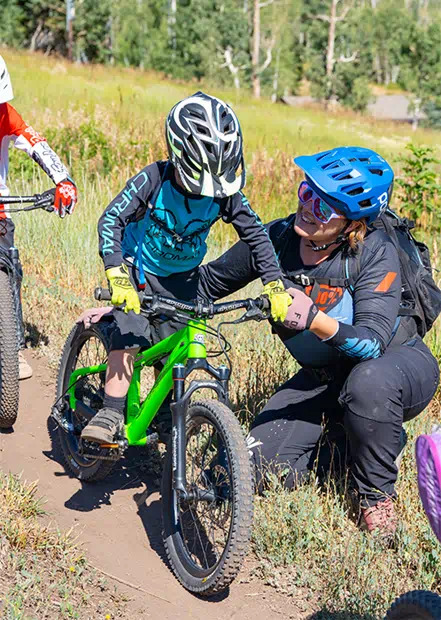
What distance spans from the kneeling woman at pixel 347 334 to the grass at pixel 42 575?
3.71 ft

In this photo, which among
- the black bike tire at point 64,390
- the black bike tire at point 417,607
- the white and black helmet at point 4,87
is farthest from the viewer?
the white and black helmet at point 4,87

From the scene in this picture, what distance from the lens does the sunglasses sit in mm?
4023

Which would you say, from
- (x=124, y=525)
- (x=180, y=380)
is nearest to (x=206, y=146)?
(x=180, y=380)

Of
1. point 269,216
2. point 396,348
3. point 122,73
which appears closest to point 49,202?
point 396,348

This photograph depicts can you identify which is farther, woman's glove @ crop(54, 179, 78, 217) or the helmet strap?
woman's glove @ crop(54, 179, 78, 217)

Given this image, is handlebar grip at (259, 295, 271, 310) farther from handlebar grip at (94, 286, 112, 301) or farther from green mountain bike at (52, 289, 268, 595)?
handlebar grip at (94, 286, 112, 301)

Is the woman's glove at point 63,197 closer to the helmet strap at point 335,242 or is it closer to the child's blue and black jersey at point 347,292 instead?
the child's blue and black jersey at point 347,292

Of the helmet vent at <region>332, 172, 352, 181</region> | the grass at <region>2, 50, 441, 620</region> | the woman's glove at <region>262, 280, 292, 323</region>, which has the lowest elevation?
the grass at <region>2, 50, 441, 620</region>

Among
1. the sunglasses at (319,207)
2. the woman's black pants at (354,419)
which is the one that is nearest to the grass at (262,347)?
the woman's black pants at (354,419)

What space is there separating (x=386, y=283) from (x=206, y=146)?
1163mm

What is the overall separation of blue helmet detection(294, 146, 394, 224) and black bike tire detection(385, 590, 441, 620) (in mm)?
1939

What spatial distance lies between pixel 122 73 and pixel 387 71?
223 ft

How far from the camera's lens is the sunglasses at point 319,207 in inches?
158

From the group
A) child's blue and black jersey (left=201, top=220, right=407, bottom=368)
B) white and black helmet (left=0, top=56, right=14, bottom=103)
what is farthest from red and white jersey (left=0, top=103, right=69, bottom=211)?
child's blue and black jersey (left=201, top=220, right=407, bottom=368)
